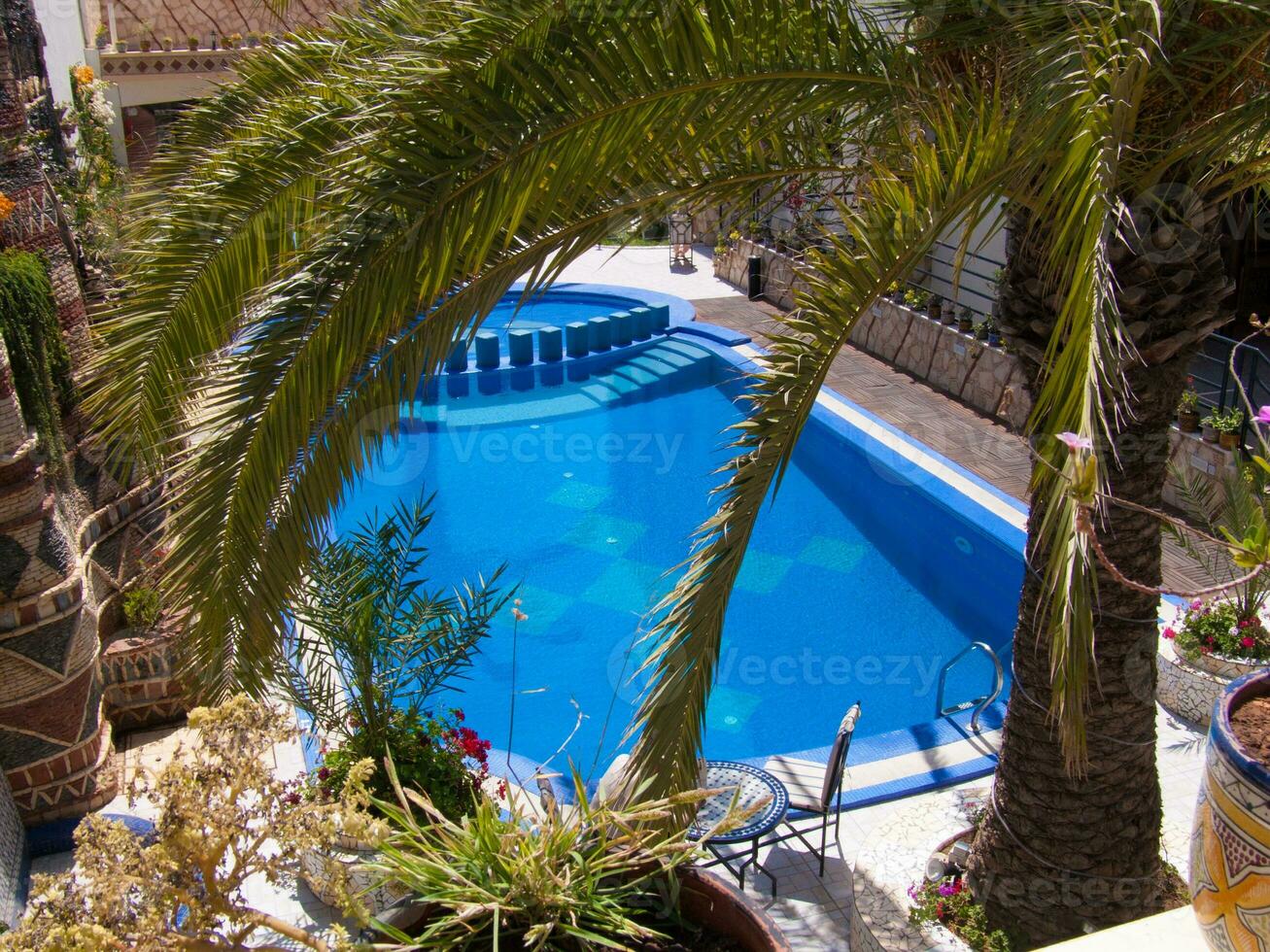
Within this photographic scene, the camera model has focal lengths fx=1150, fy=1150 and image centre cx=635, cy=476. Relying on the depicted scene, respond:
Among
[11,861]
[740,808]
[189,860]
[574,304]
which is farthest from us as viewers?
[574,304]

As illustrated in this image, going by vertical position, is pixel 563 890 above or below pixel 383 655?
above

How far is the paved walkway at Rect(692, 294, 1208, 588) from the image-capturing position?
1058 cm

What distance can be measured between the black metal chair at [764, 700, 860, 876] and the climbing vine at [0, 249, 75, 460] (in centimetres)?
481

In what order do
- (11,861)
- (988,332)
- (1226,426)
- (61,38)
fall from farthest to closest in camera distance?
(61,38) < (988,332) < (1226,426) < (11,861)

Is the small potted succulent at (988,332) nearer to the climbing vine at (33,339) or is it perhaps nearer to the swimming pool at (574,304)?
the swimming pool at (574,304)

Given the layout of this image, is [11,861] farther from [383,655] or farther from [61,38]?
[61,38]

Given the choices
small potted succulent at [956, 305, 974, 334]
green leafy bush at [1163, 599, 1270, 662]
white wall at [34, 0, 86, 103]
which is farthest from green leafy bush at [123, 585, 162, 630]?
white wall at [34, 0, 86, 103]

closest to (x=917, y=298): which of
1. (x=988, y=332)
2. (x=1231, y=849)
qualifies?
(x=988, y=332)

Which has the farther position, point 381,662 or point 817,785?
point 817,785

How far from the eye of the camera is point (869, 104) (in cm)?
401

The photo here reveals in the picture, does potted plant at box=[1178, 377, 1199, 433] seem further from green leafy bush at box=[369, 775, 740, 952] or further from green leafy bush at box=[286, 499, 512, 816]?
green leafy bush at box=[369, 775, 740, 952]

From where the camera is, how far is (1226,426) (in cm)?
950

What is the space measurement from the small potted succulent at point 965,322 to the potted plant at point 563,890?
1110 cm

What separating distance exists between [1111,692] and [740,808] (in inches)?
73.4
